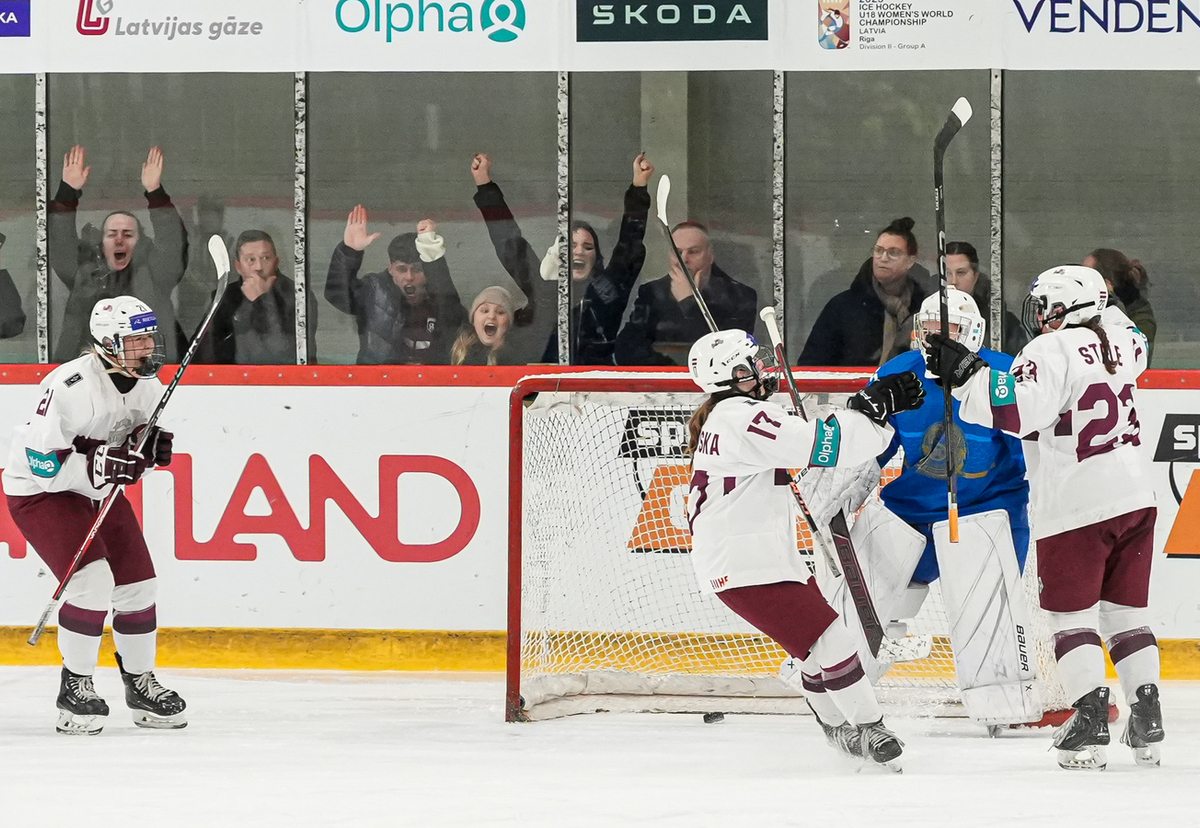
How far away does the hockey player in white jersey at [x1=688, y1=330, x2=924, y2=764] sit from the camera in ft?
11.8

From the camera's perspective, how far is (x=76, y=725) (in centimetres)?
430

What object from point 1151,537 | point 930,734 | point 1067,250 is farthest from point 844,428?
point 1067,250

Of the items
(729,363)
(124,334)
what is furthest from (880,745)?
(124,334)

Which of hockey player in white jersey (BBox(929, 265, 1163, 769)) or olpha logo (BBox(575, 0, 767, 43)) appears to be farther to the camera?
olpha logo (BBox(575, 0, 767, 43))

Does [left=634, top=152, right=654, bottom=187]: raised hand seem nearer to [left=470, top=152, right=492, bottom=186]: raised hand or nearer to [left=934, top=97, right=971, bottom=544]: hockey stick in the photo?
[left=470, top=152, right=492, bottom=186]: raised hand

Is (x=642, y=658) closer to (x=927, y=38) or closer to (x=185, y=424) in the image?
(x=185, y=424)

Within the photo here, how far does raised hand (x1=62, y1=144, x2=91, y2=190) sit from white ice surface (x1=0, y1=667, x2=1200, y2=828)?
177cm

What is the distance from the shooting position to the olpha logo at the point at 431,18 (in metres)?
5.18

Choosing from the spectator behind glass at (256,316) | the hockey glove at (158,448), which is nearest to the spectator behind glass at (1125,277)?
the spectator behind glass at (256,316)

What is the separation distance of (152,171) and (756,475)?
2.70 m

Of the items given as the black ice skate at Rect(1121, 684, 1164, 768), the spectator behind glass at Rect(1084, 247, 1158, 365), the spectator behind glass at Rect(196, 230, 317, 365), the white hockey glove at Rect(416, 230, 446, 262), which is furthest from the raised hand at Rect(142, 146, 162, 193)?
the black ice skate at Rect(1121, 684, 1164, 768)

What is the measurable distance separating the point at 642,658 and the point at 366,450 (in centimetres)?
120

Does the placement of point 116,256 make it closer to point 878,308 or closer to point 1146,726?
point 878,308

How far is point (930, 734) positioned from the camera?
13.8 feet
